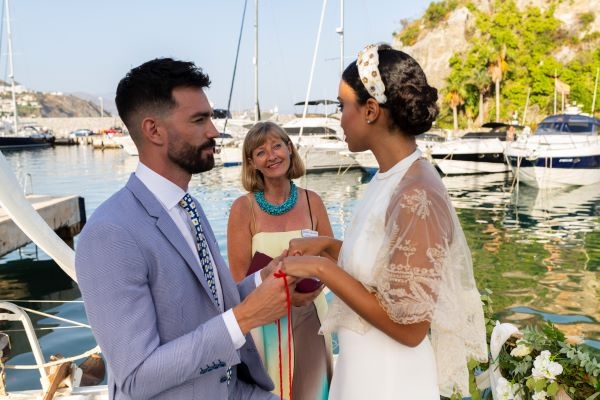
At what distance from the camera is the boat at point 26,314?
3.21m

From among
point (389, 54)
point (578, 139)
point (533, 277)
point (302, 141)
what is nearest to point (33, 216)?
point (389, 54)

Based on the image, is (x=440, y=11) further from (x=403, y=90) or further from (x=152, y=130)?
(x=152, y=130)

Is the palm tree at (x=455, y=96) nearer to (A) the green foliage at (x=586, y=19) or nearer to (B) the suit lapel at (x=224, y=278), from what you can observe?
(A) the green foliage at (x=586, y=19)

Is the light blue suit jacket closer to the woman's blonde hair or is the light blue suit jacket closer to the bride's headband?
the bride's headband

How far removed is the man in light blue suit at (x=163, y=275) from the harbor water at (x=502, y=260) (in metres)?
4.16

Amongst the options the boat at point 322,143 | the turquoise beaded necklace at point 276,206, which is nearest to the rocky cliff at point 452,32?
the boat at point 322,143

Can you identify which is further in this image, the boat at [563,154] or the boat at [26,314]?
the boat at [563,154]

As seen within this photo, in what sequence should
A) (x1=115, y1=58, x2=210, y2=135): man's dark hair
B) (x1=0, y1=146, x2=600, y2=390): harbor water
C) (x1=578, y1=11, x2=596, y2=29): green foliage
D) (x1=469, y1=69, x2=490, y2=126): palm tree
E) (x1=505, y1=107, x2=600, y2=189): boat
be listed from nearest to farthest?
(x1=115, y1=58, x2=210, y2=135): man's dark hair → (x1=0, y1=146, x2=600, y2=390): harbor water → (x1=505, y1=107, x2=600, y2=189): boat → (x1=469, y1=69, x2=490, y2=126): palm tree → (x1=578, y1=11, x2=596, y2=29): green foliage

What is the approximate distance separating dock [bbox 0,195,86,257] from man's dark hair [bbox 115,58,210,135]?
37.8ft

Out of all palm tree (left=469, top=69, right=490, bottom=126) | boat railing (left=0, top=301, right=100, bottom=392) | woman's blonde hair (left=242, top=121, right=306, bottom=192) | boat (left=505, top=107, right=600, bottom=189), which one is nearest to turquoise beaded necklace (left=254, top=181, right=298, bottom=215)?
woman's blonde hair (left=242, top=121, right=306, bottom=192)

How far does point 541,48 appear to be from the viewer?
49.0m

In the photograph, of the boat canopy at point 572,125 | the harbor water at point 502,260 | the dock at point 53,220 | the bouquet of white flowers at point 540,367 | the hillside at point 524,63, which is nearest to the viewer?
the bouquet of white flowers at point 540,367

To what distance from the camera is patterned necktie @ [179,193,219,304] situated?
6.40 feet

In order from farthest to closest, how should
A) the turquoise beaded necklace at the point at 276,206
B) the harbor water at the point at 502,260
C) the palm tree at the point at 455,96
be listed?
the palm tree at the point at 455,96 → the harbor water at the point at 502,260 → the turquoise beaded necklace at the point at 276,206
